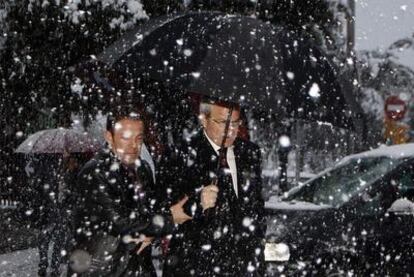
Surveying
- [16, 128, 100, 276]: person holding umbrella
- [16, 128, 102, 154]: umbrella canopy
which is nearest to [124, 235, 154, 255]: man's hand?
[16, 128, 100, 276]: person holding umbrella

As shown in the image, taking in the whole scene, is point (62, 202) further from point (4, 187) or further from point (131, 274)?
point (4, 187)

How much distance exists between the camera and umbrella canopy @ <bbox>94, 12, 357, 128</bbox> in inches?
146

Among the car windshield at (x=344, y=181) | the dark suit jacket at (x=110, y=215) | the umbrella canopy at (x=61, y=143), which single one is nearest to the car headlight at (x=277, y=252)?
the car windshield at (x=344, y=181)

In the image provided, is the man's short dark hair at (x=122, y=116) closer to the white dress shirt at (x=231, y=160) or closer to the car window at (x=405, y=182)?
the white dress shirt at (x=231, y=160)

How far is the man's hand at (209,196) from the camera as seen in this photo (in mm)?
3432

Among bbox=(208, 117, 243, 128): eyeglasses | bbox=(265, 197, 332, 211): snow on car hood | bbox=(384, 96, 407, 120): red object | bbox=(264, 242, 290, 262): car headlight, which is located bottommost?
bbox=(384, 96, 407, 120): red object

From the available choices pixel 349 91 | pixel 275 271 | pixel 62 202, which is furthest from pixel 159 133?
pixel 349 91

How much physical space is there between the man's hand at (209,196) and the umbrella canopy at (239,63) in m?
0.49

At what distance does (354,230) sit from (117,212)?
314cm

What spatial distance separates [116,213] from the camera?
10.0 ft

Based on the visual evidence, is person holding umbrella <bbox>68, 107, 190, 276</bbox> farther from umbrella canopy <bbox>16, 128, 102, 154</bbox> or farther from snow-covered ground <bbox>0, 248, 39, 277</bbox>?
snow-covered ground <bbox>0, 248, 39, 277</bbox>

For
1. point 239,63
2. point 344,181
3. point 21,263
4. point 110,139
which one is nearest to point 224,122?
point 239,63

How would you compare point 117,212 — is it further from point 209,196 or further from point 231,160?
point 231,160

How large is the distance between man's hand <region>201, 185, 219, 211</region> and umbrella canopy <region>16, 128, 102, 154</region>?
504cm
